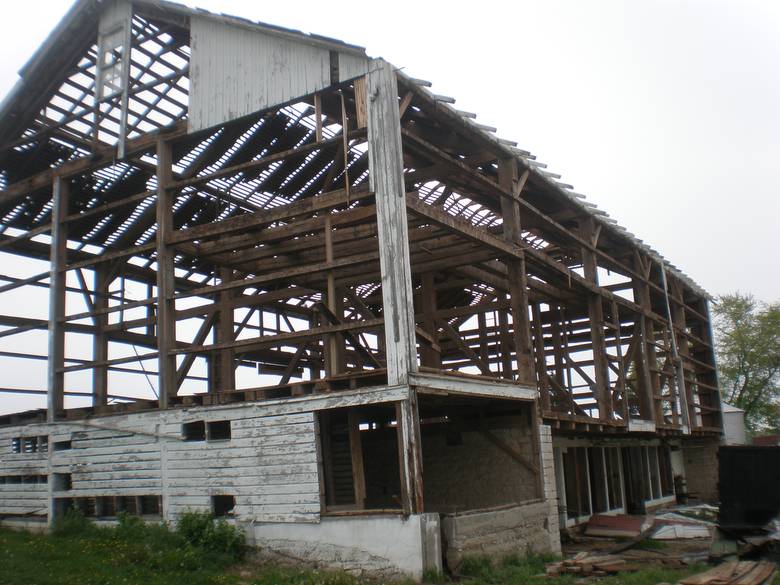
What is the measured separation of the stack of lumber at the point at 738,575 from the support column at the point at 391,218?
5.32 m

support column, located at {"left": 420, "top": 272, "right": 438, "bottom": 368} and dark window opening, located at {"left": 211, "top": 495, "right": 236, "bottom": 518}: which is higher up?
support column, located at {"left": 420, "top": 272, "right": 438, "bottom": 368}

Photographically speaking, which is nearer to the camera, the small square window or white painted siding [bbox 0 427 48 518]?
the small square window

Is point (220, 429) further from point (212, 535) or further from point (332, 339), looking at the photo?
point (332, 339)

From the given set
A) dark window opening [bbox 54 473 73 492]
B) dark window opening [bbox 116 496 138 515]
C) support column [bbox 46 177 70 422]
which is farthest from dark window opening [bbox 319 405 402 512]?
support column [bbox 46 177 70 422]

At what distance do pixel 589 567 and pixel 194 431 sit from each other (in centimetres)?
763

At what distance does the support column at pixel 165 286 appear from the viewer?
16.4 meters

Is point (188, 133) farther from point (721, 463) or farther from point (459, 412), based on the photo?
point (721, 463)

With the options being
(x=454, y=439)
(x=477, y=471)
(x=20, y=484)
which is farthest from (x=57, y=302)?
(x=477, y=471)

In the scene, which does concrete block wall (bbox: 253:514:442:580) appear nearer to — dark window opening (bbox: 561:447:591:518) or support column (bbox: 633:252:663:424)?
dark window opening (bbox: 561:447:591:518)

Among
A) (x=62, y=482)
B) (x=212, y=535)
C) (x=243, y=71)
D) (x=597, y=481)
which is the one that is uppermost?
(x=243, y=71)

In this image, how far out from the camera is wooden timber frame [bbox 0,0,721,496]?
581 inches

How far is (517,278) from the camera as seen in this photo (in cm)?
1797

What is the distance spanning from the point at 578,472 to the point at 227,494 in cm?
1105

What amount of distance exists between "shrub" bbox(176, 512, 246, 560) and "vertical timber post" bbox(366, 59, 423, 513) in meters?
3.32
